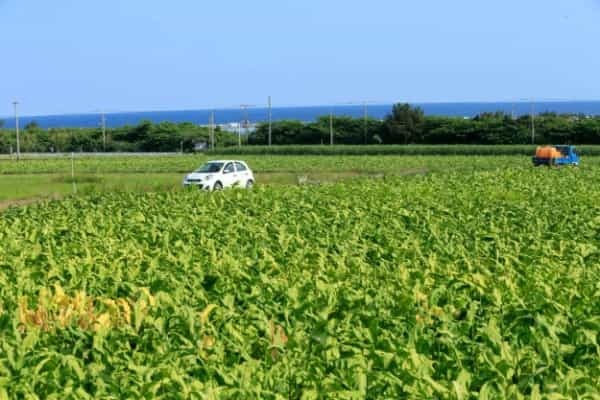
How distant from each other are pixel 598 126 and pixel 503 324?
75949 mm

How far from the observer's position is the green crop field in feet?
19.5

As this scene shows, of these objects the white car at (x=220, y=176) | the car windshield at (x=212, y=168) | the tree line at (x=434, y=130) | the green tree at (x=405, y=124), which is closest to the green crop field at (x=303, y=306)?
the white car at (x=220, y=176)

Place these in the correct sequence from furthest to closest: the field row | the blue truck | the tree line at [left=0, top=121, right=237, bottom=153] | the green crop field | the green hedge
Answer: the tree line at [left=0, top=121, right=237, bottom=153] < the green hedge < the field row < the blue truck < the green crop field

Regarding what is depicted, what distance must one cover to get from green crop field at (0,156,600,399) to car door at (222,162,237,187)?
63.1ft

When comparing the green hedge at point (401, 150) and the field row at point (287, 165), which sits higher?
the green hedge at point (401, 150)

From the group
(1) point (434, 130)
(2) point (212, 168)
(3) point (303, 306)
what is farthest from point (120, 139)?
(3) point (303, 306)

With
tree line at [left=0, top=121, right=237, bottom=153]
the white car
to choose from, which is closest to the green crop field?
the white car

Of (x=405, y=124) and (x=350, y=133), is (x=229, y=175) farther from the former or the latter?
(x=350, y=133)

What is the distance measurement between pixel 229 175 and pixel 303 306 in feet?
94.6

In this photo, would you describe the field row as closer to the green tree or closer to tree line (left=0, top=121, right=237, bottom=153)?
the green tree

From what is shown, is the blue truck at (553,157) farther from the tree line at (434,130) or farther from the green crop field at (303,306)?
the tree line at (434,130)

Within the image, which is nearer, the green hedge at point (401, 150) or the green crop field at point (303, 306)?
the green crop field at point (303, 306)

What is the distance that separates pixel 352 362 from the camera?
6191 millimetres

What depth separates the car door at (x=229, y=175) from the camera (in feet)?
119
